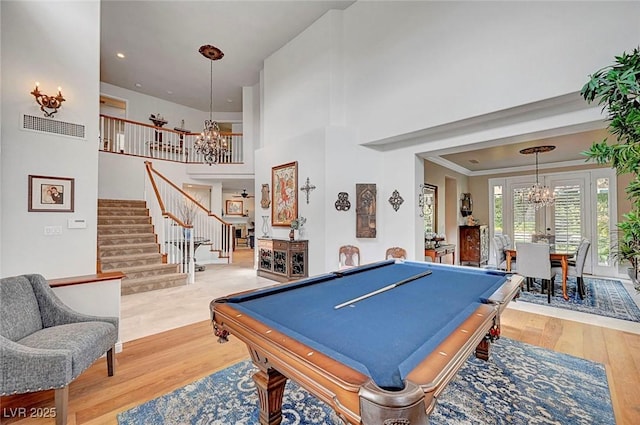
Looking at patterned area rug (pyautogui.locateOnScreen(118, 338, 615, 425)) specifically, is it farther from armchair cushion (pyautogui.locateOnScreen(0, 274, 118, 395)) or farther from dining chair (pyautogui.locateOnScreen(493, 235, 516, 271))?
dining chair (pyautogui.locateOnScreen(493, 235, 516, 271))

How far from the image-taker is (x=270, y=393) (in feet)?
5.13

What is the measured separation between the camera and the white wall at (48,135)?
2898 mm

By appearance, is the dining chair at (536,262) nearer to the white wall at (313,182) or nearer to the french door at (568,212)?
the french door at (568,212)

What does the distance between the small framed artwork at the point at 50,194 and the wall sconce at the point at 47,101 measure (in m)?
0.73

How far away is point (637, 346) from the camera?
287 cm

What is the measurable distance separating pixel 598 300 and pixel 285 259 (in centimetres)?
525

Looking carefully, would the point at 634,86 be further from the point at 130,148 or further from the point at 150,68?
the point at 130,148

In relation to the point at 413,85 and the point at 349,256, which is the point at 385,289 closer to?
the point at 349,256

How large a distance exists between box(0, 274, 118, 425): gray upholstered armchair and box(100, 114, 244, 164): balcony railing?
18.4 feet

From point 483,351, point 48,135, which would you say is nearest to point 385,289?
point 483,351

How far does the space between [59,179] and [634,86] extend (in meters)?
5.17

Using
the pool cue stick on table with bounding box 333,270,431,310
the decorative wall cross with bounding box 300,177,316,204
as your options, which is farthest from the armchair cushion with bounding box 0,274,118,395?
the decorative wall cross with bounding box 300,177,316,204

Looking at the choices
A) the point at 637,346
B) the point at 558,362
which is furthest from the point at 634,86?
the point at 637,346

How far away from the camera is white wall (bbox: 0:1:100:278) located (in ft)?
9.51
